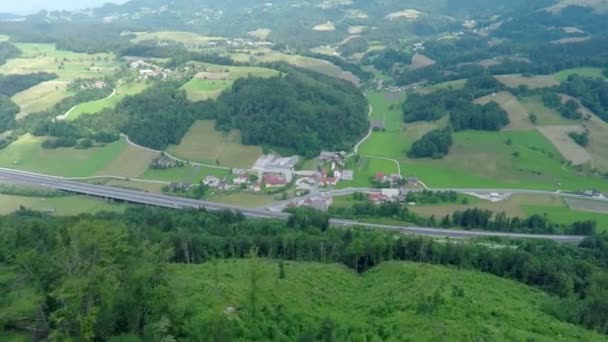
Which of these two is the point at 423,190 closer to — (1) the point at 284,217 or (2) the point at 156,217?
(1) the point at 284,217

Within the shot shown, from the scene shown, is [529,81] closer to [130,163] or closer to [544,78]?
[544,78]

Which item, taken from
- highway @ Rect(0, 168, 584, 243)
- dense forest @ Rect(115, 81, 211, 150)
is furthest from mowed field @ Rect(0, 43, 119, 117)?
highway @ Rect(0, 168, 584, 243)

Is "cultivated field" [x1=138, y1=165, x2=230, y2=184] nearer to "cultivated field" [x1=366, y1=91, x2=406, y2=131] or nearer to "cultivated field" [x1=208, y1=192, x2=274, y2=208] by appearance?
"cultivated field" [x1=208, y1=192, x2=274, y2=208]

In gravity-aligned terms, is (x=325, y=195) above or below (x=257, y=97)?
below


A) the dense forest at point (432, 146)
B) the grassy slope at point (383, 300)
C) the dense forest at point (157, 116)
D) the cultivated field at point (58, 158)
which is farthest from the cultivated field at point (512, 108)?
the cultivated field at point (58, 158)

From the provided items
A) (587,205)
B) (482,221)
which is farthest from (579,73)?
(482,221)

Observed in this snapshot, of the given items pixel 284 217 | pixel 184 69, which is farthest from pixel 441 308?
pixel 184 69
